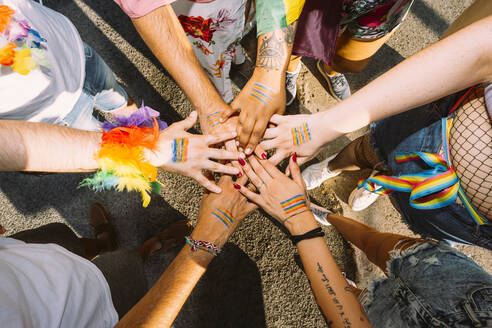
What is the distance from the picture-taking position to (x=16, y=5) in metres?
1.24

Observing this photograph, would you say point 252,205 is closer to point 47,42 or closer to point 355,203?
point 355,203

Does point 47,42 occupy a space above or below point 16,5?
below

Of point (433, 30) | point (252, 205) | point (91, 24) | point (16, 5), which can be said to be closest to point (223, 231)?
point (252, 205)

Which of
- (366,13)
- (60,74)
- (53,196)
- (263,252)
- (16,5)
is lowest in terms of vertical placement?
(263,252)

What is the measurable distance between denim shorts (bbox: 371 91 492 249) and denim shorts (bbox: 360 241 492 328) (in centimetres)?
12

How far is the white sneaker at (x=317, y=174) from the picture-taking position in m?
2.25

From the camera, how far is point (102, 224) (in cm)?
226

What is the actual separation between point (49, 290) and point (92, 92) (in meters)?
1.25

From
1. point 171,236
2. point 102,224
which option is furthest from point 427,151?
point 102,224

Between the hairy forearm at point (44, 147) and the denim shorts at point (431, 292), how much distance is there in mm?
1804

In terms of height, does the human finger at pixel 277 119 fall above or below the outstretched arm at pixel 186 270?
above

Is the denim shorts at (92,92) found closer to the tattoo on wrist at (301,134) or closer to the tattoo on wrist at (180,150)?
the tattoo on wrist at (180,150)

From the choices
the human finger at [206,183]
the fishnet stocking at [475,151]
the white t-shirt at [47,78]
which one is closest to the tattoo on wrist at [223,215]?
the human finger at [206,183]

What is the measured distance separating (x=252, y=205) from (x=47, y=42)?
4.96 ft
